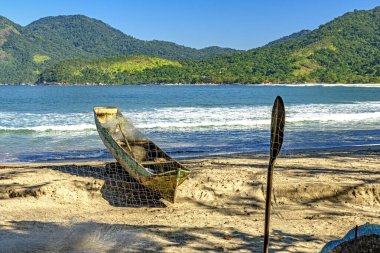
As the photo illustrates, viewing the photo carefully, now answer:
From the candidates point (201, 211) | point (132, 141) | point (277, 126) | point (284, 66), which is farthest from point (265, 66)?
point (277, 126)

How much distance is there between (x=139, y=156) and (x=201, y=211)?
3.22 m

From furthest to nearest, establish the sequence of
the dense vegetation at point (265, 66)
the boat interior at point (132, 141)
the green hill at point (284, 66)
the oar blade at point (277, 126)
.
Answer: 1. the dense vegetation at point (265, 66)
2. the green hill at point (284, 66)
3. the boat interior at point (132, 141)
4. the oar blade at point (277, 126)

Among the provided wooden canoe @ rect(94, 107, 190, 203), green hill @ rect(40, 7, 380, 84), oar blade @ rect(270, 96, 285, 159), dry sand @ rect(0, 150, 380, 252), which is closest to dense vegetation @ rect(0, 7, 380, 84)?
green hill @ rect(40, 7, 380, 84)

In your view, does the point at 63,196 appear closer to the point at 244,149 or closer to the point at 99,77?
the point at 244,149

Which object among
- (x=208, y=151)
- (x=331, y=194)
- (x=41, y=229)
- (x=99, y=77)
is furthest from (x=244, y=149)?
(x=99, y=77)

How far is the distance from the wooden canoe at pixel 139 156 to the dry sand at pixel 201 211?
1.64ft

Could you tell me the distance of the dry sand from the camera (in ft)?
24.0

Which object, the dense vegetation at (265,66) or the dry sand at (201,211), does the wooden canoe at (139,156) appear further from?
the dense vegetation at (265,66)

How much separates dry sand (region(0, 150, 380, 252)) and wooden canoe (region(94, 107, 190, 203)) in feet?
1.64

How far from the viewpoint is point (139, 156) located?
11953mm

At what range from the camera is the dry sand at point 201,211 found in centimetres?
732

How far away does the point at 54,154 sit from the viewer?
56.8 ft

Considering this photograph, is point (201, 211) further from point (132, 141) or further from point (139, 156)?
point (132, 141)

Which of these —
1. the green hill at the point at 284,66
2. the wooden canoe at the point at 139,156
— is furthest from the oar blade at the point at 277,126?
the green hill at the point at 284,66
